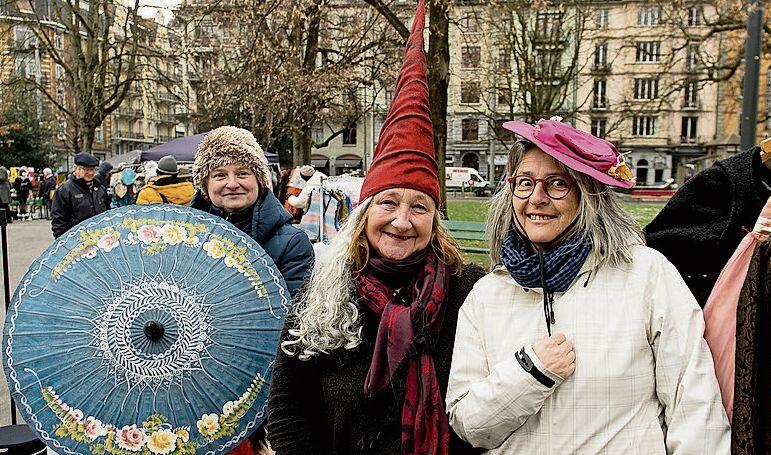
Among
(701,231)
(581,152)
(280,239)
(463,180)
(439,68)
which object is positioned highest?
(439,68)

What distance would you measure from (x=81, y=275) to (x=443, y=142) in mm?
9178

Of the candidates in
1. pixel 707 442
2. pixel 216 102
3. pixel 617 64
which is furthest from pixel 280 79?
pixel 617 64

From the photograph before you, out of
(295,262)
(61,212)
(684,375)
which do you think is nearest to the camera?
(684,375)

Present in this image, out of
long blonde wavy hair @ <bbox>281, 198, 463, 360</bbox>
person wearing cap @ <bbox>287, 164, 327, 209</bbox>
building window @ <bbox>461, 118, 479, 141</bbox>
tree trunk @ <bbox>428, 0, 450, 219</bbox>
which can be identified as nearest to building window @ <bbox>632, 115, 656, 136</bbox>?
building window @ <bbox>461, 118, 479, 141</bbox>

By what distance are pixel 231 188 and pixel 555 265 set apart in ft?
5.65

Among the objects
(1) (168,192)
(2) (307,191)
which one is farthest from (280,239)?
(2) (307,191)

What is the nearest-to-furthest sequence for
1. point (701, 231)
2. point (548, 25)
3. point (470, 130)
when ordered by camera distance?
point (701, 231) < point (548, 25) < point (470, 130)

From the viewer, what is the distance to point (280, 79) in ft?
49.8

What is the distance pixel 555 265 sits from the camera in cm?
193

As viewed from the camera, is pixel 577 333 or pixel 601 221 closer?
pixel 577 333

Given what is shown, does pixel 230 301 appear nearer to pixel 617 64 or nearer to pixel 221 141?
pixel 221 141

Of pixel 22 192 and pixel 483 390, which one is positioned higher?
pixel 483 390

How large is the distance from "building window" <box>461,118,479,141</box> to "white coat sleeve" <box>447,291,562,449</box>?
53810mm

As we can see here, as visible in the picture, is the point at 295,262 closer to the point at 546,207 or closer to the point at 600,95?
the point at 546,207
